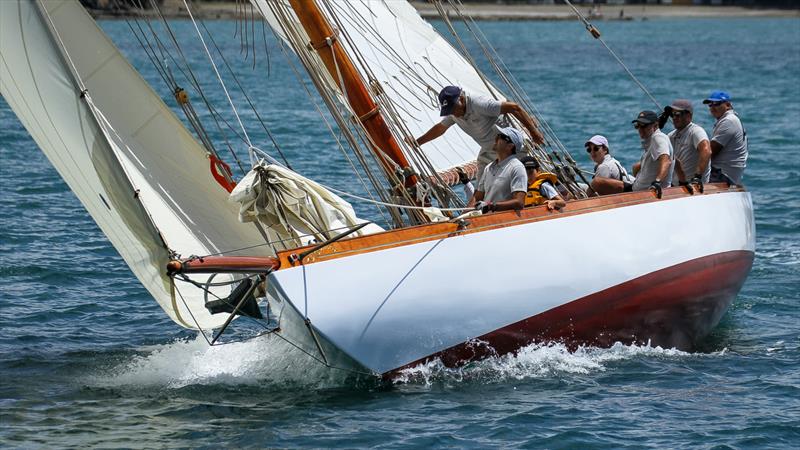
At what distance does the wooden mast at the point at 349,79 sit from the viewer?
1270cm

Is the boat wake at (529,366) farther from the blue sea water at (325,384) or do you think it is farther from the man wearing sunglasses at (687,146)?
the man wearing sunglasses at (687,146)

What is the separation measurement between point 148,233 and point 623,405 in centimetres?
403

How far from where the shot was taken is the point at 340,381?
11.3 meters

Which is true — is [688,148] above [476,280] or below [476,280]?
above

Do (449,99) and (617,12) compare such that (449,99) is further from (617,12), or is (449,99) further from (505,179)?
(617,12)

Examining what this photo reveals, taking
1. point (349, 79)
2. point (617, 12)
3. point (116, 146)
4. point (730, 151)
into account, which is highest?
point (617, 12)

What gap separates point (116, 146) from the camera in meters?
11.0

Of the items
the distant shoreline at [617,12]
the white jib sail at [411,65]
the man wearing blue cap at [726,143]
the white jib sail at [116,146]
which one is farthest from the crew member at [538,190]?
the distant shoreline at [617,12]

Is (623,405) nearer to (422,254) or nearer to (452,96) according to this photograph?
(422,254)

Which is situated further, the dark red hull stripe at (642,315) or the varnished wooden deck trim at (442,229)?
the dark red hull stripe at (642,315)

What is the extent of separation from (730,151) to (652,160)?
153 centimetres

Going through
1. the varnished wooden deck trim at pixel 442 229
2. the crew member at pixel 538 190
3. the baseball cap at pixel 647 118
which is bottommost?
the varnished wooden deck trim at pixel 442 229

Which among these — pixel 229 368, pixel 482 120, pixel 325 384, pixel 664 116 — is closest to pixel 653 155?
pixel 664 116

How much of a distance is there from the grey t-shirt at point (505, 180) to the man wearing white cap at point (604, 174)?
6.10 ft
